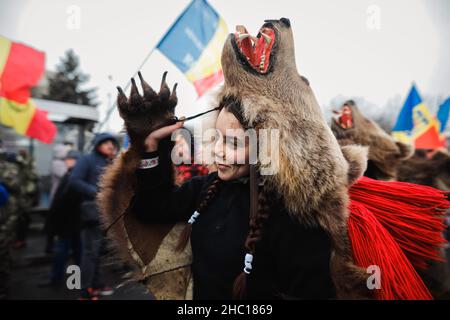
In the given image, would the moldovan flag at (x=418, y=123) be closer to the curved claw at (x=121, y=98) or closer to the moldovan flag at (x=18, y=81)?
the curved claw at (x=121, y=98)

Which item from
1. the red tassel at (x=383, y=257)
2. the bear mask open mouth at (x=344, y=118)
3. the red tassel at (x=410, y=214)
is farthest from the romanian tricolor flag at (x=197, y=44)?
the red tassel at (x=383, y=257)

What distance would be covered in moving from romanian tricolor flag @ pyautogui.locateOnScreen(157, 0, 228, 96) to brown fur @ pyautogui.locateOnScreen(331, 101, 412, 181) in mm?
1851

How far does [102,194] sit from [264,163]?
0.88 m

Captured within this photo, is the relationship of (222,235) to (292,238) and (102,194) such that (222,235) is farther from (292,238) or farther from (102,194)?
(102,194)

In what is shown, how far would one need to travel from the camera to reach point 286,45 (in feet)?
4.64

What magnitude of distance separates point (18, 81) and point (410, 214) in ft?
15.7

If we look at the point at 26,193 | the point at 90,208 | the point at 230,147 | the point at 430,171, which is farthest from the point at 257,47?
the point at 26,193

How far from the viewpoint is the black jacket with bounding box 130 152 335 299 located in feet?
4.37

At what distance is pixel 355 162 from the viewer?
153 centimetres

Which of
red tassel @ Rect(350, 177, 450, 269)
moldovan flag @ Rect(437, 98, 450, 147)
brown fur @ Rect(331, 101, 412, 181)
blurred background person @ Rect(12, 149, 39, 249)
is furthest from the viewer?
blurred background person @ Rect(12, 149, 39, 249)

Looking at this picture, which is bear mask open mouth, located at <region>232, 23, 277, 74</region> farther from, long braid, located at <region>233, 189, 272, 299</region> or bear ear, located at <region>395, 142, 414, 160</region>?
bear ear, located at <region>395, 142, 414, 160</region>

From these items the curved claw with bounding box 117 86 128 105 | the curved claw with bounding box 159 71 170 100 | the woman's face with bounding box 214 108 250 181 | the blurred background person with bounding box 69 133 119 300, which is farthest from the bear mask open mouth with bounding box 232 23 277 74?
the blurred background person with bounding box 69 133 119 300

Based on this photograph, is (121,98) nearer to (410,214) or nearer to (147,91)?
(147,91)
